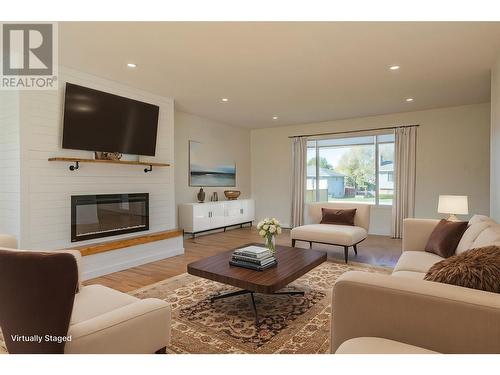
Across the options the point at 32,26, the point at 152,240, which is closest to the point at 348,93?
the point at 152,240

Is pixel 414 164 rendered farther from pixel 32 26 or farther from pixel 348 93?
pixel 32 26

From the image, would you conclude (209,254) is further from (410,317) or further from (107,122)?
(410,317)

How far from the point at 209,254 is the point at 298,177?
10.5ft

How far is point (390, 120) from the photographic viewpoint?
19.3 ft

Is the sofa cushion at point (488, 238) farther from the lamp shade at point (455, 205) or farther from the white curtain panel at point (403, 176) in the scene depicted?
the white curtain panel at point (403, 176)

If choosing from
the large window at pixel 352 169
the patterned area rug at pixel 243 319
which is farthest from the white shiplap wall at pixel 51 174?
the large window at pixel 352 169

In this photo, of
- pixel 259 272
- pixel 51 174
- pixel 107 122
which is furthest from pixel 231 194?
pixel 259 272

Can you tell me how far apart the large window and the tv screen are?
12.8 ft

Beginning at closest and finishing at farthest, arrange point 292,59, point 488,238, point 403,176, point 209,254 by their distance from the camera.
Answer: point 488,238 < point 292,59 < point 209,254 < point 403,176

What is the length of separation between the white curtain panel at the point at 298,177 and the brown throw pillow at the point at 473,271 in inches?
209

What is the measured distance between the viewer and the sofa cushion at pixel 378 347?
1149mm

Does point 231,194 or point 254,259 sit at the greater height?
point 231,194

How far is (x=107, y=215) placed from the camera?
389 centimetres

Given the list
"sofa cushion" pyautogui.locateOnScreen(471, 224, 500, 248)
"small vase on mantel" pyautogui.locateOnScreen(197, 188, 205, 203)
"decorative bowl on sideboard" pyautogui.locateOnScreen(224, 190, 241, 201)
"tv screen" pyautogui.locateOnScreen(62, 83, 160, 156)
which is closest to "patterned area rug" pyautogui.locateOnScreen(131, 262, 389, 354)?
"sofa cushion" pyautogui.locateOnScreen(471, 224, 500, 248)
